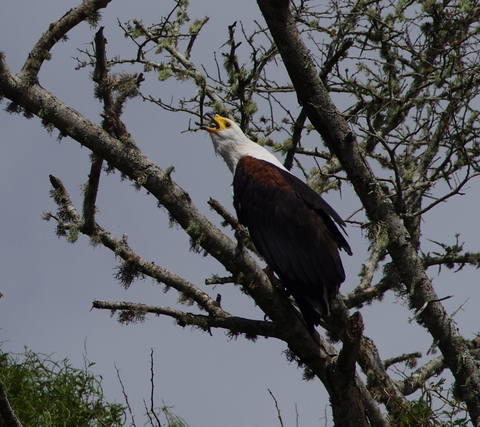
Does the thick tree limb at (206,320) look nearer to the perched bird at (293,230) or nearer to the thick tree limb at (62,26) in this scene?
the perched bird at (293,230)

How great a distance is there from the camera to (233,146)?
6.12m

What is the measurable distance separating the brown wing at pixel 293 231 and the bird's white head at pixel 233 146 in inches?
10.2

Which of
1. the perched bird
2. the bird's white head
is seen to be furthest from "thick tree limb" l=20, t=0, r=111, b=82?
the bird's white head

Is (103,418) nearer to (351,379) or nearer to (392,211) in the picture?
(351,379)

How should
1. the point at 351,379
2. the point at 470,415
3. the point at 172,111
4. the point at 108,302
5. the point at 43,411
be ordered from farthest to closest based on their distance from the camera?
the point at 172,111 → the point at 470,415 → the point at 43,411 → the point at 108,302 → the point at 351,379

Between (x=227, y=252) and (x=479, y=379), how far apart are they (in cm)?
232

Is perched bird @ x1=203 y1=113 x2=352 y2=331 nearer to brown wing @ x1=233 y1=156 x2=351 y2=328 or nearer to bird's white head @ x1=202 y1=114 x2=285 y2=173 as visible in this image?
brown wing @ x1=233 y1=156 x2=351 y2=328

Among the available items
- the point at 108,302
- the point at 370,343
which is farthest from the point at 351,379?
the point at 370,343

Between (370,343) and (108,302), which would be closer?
(108,302)

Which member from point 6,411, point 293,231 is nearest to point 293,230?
point 293,231

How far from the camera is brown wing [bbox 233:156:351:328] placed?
495cm

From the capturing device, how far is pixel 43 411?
492 cm

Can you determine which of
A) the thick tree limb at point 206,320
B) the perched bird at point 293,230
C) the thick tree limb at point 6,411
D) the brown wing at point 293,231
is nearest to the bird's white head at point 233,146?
the perched bird at point 293,230

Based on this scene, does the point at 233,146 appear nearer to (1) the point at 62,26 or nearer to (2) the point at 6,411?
(1) the point at 62,26
